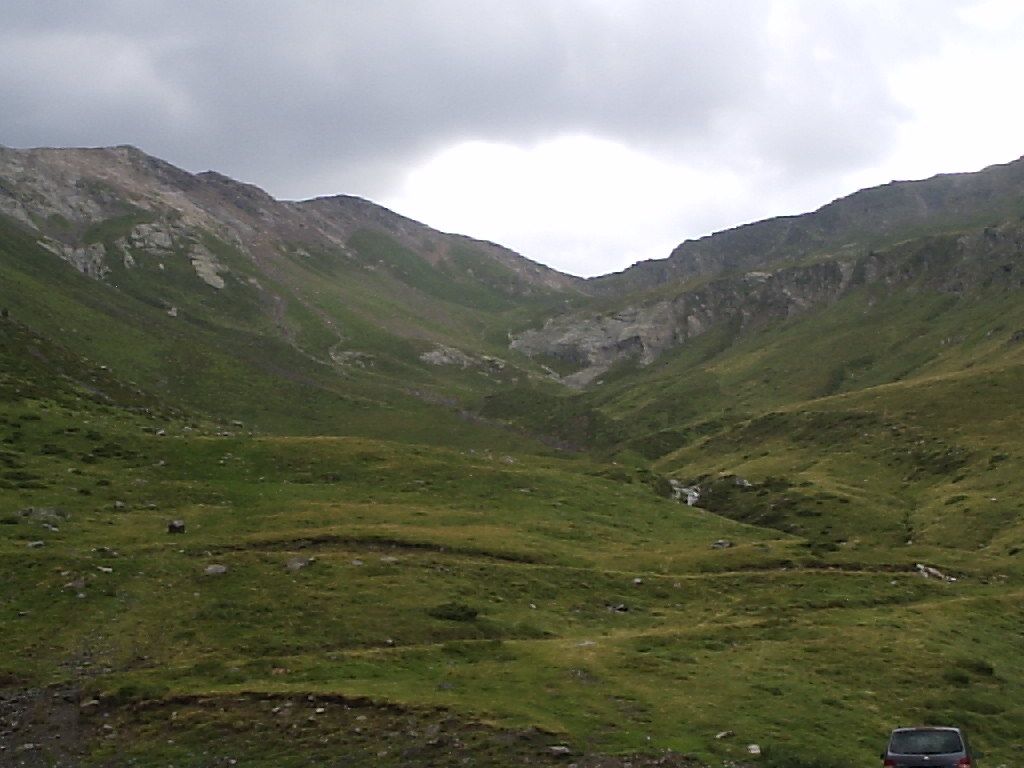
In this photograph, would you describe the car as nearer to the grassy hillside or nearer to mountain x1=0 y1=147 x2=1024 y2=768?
mountain x1=0 y1=147 x2=1024 y2=768

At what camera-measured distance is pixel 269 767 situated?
2891 cm

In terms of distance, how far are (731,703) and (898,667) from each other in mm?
11354

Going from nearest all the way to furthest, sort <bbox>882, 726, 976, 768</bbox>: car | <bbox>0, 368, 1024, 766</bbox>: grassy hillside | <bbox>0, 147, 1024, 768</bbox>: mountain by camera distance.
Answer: <bbox>882, 726, 976, 768</bbox>: car
<bbox>0, 147, 1024, 768</bbox>: mountain
<bbox>0, 368, 1024, 766</bbox>: grassy hillside

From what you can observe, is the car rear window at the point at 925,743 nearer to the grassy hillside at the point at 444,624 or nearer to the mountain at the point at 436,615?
the mountain at the point at 436,615

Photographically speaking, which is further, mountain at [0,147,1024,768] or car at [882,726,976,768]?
mountain at [0,147,1024,768]

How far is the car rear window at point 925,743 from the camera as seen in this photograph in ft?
88.9

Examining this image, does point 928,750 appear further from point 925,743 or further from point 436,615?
point 436,615

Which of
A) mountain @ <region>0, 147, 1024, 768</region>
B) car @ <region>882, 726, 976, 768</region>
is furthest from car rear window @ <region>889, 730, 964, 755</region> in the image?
mountain @ <region>0, 147, 1024, 768</region>

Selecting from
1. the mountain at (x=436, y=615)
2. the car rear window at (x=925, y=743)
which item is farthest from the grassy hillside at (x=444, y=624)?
the car rear window at (x=925, y=743)

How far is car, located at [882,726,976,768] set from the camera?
26391 millimetres

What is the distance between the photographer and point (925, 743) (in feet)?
90.6

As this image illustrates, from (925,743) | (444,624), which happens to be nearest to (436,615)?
(444,624)

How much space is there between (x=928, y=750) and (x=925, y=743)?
15.3 inches

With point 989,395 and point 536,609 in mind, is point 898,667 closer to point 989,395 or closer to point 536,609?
point 536,609
